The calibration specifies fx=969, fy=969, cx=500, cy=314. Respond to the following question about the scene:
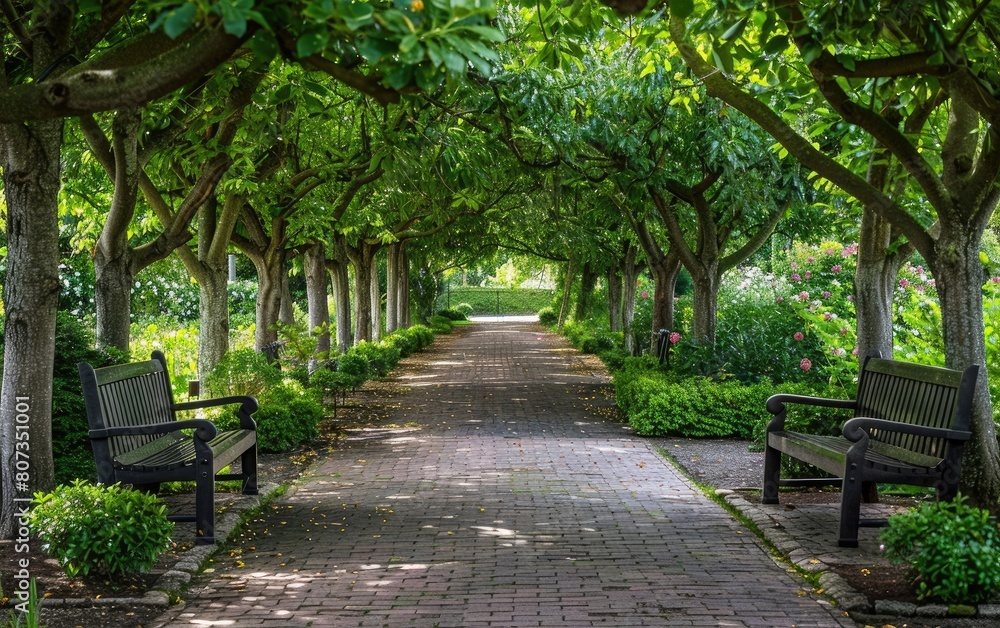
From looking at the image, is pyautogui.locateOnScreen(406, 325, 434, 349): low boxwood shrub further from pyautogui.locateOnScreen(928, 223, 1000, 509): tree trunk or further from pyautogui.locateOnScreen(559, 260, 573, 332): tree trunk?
pyautogui.locateOnScreen(928, 223, 1000, 509): tree trunk

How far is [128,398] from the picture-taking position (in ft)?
24.2

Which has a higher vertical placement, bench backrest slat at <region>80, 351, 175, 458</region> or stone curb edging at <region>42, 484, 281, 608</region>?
bench backrest slat at <region>80, 351, 175, 458</region>

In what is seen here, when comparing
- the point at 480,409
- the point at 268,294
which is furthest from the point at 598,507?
the point at 268,294

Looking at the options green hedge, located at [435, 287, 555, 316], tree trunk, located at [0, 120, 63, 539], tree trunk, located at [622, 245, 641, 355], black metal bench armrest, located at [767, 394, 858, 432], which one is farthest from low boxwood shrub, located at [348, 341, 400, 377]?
green hedge, located at [435, 287, 555, 316]

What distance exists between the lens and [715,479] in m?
9.28

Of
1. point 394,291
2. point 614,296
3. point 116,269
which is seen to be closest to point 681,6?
point 116,269

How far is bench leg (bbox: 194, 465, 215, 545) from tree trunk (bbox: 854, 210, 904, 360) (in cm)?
604

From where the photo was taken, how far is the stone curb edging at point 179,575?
521 cm

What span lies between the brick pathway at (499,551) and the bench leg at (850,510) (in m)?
0.59

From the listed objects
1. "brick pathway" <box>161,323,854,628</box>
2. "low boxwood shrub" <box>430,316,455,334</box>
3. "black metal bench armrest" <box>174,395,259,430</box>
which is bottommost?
"low boxwood shrub" <box>430,316,455,334</box>

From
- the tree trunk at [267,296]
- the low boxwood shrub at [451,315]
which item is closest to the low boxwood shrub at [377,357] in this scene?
the tree trunk at [267,296]

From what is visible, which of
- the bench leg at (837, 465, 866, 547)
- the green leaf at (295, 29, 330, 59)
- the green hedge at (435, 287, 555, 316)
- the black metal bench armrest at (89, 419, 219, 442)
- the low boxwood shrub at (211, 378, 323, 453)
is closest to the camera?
the green leaf at (295, 29, 330, 59)

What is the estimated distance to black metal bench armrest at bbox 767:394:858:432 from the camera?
816 cm

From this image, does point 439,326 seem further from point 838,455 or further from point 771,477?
point 838,455
